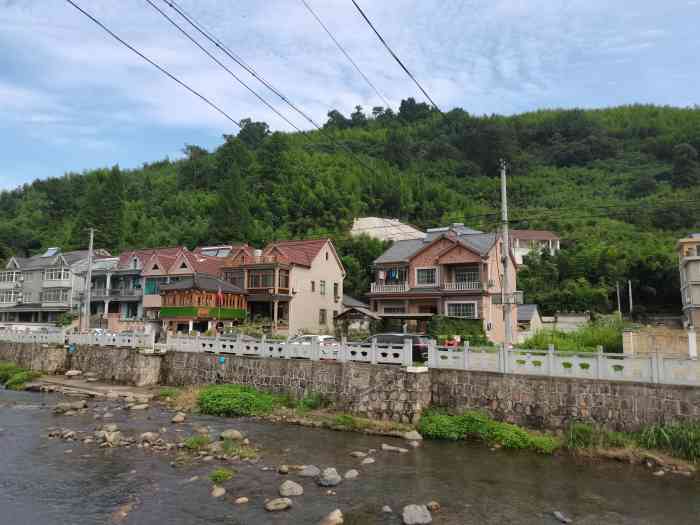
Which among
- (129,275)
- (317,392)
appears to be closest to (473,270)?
(317,392)

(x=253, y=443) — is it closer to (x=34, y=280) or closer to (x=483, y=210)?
(x=34, y=280)

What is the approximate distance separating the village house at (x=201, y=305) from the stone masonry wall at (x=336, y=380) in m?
14.1

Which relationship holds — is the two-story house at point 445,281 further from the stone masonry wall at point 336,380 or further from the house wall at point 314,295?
the stone masonry wall at point 336,380

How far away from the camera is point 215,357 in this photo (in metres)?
28.8

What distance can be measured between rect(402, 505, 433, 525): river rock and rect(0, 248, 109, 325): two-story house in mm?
55355

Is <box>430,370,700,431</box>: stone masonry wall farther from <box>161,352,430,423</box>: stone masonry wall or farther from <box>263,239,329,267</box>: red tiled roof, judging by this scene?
<box>263,239,329,267</box>: red tiled roof

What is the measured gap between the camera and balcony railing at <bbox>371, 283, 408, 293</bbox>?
132 ft

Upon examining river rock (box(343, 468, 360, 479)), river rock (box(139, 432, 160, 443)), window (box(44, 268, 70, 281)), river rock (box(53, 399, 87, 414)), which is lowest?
river rock (box(343, 468, 360, 479))

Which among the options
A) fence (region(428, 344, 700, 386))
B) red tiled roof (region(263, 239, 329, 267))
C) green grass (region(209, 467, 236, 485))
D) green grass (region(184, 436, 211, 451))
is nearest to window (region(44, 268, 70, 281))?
red tiled roof (region(263, 239, 329, 267))

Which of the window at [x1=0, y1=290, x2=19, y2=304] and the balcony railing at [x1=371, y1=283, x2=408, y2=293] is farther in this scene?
the window at [x1=0, y1=290, x2=19, y2=304]

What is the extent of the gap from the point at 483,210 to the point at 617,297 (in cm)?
3108

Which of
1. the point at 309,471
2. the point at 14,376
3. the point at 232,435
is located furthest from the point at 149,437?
the point at 14,376

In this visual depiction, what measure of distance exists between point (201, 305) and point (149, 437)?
2511 centimetres

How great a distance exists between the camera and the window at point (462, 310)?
36.8m
